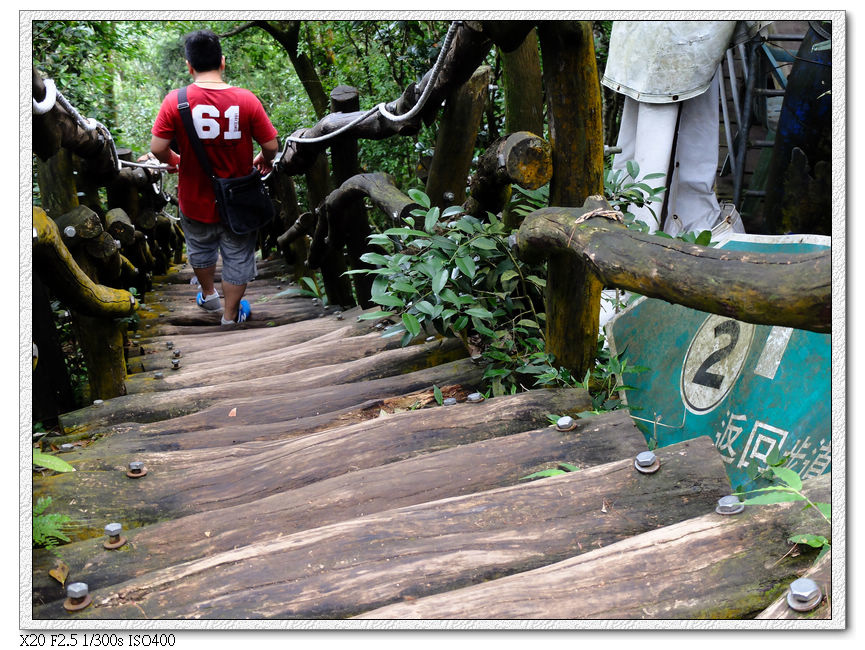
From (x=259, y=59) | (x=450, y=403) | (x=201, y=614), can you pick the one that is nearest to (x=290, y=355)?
(x=450, y=403)

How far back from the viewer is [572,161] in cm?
241

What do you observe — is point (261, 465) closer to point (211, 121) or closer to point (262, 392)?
point (262, 392)

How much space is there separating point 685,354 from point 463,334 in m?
0.85

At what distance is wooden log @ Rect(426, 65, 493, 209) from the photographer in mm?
3840

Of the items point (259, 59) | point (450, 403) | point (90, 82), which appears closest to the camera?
point (450, 403)

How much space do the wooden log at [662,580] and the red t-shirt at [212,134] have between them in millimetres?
3394

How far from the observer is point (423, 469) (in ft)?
6.17

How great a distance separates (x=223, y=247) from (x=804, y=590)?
4.10m

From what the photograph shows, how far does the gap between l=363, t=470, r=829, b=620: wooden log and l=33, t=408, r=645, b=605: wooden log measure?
452 millimetres

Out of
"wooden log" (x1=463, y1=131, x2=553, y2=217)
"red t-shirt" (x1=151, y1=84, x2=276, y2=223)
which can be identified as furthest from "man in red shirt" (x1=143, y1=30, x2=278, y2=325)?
"wooden log" (x1=463, y1=131, x2=553, y2=217)

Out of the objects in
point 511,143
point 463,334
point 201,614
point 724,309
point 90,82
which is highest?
point 90,82

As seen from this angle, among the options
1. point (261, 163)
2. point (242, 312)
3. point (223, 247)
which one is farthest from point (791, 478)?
point (242, 312)

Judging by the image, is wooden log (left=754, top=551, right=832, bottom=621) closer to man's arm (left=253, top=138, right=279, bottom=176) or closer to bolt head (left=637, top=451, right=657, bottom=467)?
bolt head (left=637, top=451, right=657, bottom=467)

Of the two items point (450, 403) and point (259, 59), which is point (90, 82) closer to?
point (259, 59)
